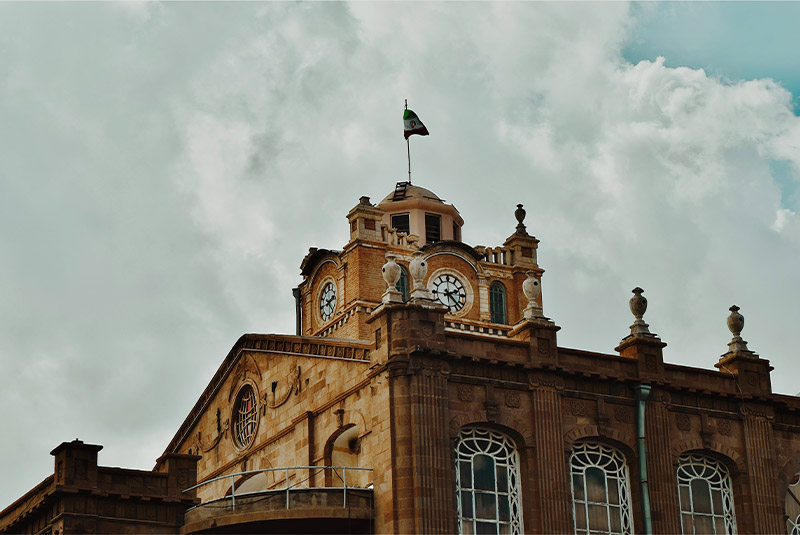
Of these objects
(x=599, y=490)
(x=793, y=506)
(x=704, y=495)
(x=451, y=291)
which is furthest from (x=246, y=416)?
(x=451, y=291)

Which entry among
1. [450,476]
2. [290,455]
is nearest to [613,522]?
[450,476]

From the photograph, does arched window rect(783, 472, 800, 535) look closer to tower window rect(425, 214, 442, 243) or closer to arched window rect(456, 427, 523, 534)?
arched window rect(456, 427, 523, 534)

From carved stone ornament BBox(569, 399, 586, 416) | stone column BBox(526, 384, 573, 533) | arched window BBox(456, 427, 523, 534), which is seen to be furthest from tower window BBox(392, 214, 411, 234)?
arched window BBox(456, 427, 523, 534)

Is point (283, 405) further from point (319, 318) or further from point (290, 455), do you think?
point (319, 318)

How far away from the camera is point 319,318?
63.5 meters

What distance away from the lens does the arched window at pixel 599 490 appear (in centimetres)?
3816

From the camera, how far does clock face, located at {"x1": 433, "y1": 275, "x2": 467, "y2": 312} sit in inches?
2422

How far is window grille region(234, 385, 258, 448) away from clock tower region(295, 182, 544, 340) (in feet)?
43.0

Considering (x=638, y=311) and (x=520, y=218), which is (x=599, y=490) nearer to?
(x=638, y=311)

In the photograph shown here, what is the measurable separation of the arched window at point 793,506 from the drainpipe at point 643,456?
5116 mm

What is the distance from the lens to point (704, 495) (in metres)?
40.3

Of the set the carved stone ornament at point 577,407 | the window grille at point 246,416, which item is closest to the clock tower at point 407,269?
the window grille at point 246,416

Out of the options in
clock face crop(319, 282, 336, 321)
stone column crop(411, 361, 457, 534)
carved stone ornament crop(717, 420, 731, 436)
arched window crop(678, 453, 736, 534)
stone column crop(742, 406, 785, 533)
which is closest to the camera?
stone column crop(411, 361, 457, 534)

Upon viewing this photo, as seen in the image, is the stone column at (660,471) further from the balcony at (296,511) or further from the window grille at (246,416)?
the window grille at (246,416)
